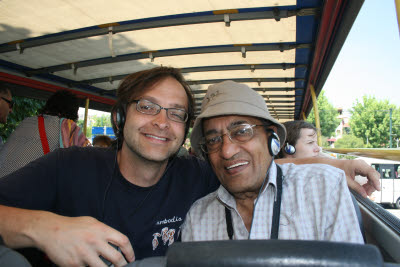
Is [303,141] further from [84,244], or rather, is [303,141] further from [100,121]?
[100,121]

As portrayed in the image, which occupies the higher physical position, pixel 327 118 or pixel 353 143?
pixel 327 118

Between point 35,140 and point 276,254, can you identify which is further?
point 35,140

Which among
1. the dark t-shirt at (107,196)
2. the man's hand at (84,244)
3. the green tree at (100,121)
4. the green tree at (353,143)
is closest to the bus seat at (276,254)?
the man's hand at (84,244)

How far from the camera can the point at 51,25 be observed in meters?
3.67

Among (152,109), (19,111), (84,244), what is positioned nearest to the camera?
(84,244)

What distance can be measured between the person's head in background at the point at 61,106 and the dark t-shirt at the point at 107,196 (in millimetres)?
1495

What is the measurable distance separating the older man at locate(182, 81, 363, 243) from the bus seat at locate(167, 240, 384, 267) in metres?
1.00

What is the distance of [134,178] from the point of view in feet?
6.63

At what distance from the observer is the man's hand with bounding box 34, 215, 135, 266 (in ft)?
3.24

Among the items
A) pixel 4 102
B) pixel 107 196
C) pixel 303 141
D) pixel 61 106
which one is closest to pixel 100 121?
pixel 4 102

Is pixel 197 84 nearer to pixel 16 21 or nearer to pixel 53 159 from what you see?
pixel 16 21

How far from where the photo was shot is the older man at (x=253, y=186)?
1.48 metres

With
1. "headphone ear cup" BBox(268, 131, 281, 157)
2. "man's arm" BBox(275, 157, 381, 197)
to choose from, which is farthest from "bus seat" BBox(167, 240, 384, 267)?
"man's arm" BBox(275, 157, 381, 197)

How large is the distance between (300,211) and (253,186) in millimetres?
310
